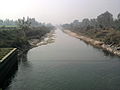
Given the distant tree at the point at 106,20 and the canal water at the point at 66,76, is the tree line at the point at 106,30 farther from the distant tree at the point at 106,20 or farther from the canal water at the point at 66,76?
the canal water at the point at 66,76

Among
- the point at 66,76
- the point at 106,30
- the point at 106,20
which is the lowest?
the point at 66,76

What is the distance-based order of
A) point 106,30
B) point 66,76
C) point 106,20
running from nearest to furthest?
point 66,76
point 106,30
point 106,20

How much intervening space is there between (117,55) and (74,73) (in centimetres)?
2454

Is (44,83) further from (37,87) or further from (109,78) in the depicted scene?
(109,78)

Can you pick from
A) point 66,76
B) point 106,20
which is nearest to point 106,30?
point 106,20

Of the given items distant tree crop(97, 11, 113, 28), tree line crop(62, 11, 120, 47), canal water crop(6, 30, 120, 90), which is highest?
distant tree crop(97, 11, 113, 28)

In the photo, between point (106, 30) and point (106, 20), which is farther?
point (106, 20)

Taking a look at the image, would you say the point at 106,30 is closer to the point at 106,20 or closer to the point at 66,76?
the point at 106,20

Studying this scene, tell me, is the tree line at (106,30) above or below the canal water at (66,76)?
above

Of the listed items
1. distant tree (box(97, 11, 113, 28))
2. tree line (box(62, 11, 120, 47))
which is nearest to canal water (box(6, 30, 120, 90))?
tree line (box(62, 11, 120, 47))

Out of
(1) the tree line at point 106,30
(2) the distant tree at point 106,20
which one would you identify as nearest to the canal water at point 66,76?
(1) the tree line at point 106,30

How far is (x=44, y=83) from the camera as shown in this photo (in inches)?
1208

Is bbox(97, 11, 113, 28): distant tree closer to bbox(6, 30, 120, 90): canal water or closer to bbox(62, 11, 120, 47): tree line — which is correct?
bbox(62, 11, 120, 47): tree line

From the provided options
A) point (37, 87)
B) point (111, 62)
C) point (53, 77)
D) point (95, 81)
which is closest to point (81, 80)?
point (95, 81)
